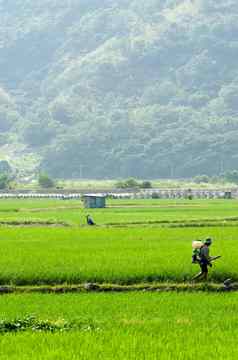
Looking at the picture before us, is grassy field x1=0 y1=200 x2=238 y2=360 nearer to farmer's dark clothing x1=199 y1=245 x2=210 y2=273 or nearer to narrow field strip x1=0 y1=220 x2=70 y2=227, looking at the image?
farmer's dark clothing x1=199 y1=245 x2=210 y2=273

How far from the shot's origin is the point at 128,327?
1549 centimetres

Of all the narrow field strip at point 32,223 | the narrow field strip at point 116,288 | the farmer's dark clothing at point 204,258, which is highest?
the farmer's dark clothing at point 204,258

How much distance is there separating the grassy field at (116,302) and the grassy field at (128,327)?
17mm

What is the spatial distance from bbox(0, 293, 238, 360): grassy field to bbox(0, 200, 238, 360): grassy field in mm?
17

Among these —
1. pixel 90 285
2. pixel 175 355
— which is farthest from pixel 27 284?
pixel 175 355

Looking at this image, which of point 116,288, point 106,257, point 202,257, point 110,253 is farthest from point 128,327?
point 110,253

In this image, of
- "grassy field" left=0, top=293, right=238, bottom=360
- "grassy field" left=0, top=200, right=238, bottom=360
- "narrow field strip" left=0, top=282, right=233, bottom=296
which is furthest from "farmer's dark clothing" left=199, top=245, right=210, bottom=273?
"grassy field" left=0, top=293, right=238, bottom=360

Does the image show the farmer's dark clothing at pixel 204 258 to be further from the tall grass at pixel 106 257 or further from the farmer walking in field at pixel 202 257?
the tall grass at pixel 106 257

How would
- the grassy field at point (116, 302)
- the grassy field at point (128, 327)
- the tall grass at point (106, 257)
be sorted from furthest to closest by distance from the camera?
the tall grass at point (106, 257) → the grassy field at point (116, 302) → the grassy field at point (128, 327)

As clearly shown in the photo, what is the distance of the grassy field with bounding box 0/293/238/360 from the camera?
13016 millimetres

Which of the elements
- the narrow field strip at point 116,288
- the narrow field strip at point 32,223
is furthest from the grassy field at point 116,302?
the narrow field strip at point 32,223

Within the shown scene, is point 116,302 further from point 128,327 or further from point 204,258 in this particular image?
point 128,327

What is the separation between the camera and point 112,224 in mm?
43969

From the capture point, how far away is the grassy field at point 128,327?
13016 mm
